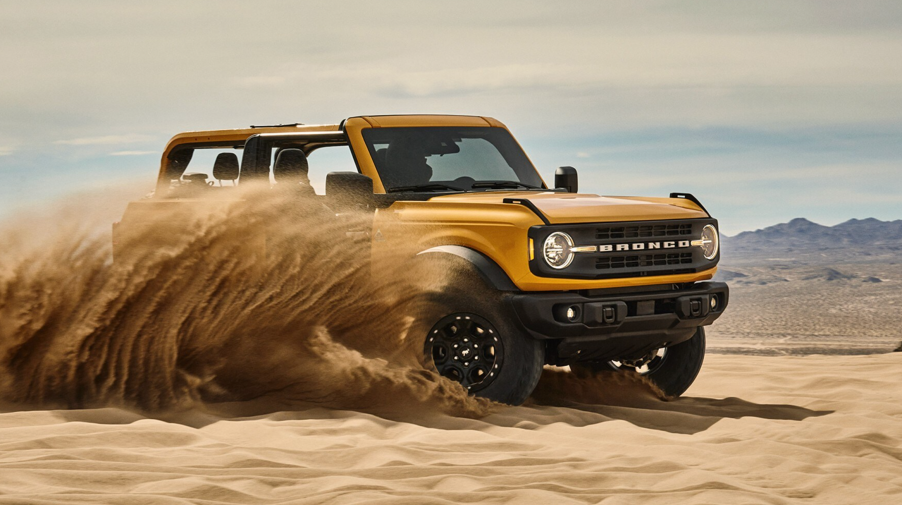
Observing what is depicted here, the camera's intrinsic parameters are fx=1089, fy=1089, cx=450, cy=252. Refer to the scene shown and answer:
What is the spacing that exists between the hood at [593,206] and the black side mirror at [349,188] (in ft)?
1.64

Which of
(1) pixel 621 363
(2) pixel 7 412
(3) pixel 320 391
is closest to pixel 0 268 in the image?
(2) pixel 7 412

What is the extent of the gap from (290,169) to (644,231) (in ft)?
8.69

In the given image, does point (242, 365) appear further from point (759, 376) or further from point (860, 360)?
point (860, 360)

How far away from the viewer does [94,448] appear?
5.67 meters

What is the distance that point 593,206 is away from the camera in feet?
24.4

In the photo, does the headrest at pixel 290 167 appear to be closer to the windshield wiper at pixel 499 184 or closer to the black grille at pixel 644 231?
the windshield wiper at pixel 499 184

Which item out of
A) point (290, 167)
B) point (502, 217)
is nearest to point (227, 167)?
point (290, 167)

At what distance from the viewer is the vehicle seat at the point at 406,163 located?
808 cm

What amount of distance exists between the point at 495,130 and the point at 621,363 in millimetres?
2224

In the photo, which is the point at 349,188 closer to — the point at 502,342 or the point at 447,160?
the point at 447,160

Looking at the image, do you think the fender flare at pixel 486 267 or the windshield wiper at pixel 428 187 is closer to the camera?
the fender flare at pixel 486 267

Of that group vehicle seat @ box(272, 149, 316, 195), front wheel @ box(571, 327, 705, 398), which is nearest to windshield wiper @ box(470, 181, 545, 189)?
vehicle seat @ box(272, 149, 316, 195)

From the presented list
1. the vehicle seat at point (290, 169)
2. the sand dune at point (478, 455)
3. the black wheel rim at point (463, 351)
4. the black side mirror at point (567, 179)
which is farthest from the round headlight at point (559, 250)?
the black side mirror at point (567, 179)

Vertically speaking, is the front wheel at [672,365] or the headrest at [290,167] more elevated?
the headrest at [290,167]
